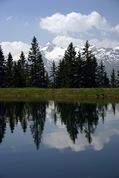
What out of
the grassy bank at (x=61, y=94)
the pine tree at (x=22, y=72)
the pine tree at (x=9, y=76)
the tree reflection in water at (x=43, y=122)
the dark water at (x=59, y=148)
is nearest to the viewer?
the dark water at (x=59, y=148)

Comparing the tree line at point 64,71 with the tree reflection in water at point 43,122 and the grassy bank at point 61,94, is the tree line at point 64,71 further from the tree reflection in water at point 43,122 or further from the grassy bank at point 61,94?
the tree reflection in water at point 43,122

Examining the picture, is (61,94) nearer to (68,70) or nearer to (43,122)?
(68,70)

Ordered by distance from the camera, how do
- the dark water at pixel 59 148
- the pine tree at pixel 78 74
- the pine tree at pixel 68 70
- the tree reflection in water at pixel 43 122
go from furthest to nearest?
the pine tree at pixel 68 70
the pine tree at pixel 78 74
the tree reflection in water at pixel 43 122
the dark water at pixel 59 148

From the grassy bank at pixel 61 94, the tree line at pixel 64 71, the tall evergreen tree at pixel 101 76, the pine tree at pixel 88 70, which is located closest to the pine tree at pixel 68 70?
the tree line at pixel 64 71

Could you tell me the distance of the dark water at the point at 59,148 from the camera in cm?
2080

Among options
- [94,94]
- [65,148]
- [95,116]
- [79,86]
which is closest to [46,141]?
[65,148]

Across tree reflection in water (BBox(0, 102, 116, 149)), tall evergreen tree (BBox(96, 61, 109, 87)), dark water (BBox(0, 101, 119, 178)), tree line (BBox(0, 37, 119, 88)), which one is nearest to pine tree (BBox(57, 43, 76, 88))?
tree line (BBox(0, 37, 119, 88))

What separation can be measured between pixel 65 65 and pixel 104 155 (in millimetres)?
82765

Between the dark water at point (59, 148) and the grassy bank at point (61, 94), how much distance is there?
41.6 m

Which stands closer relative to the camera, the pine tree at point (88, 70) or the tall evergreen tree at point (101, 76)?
the pine tree at point (88, 70)

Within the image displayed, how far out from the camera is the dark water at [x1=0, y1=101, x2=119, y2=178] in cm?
2080

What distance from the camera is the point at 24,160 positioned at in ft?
76.7

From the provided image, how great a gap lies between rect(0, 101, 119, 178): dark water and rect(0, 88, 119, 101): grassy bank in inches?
1637

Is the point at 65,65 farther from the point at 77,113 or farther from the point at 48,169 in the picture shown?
the point at 48,169
